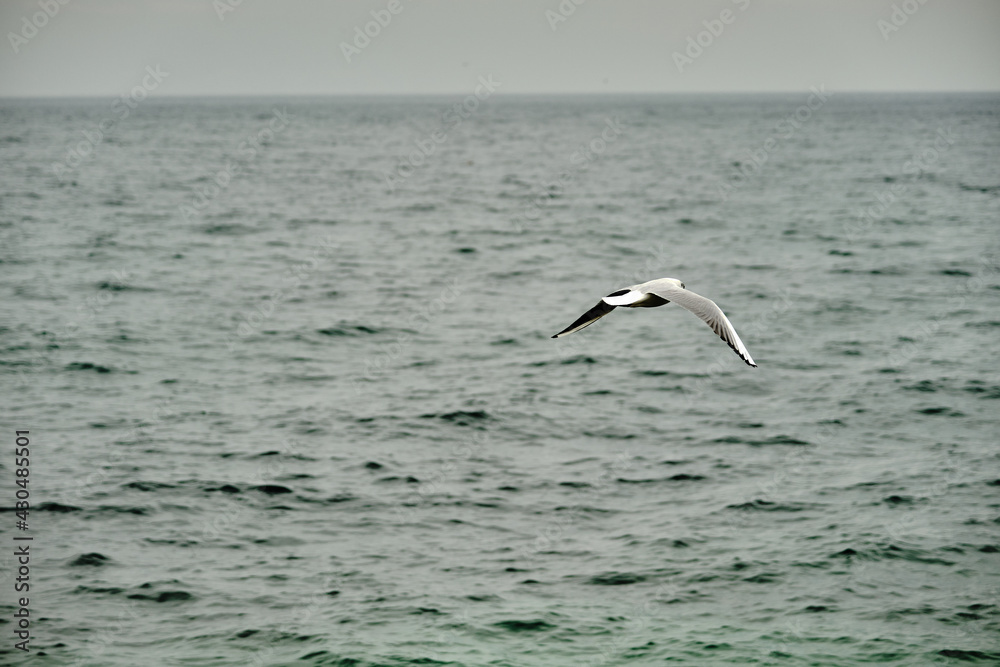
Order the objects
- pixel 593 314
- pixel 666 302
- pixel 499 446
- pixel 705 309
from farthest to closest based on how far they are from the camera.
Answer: pixel 499 446
pixel 593 314
pixel 705 309
pixel 666 302

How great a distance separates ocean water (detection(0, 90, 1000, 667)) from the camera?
17.4m

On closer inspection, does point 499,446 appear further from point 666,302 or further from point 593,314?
point 666,302

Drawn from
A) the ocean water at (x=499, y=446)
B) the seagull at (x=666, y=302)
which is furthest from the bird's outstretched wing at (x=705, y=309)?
the ocean water at (x=499, y=446)

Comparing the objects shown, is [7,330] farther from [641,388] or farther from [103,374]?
[641,388]

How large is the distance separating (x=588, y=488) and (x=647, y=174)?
70198 mm

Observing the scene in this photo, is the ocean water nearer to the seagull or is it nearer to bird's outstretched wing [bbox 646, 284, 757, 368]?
the seagull

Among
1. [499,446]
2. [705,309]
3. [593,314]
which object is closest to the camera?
[705,309]

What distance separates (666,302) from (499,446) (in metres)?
17.5

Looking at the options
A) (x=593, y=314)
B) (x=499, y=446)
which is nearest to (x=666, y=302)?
(x=593, y=314)

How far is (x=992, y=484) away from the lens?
883 inches

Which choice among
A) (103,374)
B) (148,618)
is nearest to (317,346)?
(103,374)

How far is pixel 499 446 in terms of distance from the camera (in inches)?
990

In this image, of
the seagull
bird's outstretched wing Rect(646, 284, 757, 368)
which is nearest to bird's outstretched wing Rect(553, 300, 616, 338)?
the seagull

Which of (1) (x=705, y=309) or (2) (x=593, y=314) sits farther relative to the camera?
(2) (x=593, y=314)
